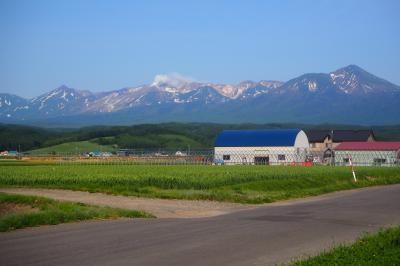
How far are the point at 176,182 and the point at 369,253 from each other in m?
19.1

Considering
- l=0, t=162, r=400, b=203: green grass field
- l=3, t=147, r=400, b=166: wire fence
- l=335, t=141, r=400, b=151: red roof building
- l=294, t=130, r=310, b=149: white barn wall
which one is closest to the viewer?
→ l=0, t=162, r=400, b=203: green grass field

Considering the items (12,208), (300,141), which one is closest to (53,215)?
(12,208)

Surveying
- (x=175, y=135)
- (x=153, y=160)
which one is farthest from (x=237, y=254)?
(x=175, y=135)

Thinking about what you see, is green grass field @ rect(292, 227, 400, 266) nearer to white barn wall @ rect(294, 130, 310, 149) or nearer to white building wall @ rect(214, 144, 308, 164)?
white building wall @ rect(214, 144, 308, 164)

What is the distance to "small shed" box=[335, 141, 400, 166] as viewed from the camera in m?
60.8

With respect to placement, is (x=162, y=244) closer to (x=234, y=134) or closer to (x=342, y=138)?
(x=234, y=134)

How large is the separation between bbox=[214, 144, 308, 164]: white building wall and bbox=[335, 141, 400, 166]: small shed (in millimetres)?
Answer: 4401

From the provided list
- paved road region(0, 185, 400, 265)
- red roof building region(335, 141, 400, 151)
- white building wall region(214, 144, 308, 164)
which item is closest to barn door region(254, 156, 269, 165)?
white building wall region(214, 144, 308, 164)

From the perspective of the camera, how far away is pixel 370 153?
6278 centimetres

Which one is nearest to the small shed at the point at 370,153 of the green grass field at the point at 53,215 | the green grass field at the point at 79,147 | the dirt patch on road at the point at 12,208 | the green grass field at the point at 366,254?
the dirt patch on road at the point at 12,208

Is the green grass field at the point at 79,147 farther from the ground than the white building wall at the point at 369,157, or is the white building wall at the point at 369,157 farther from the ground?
the green grass field at the point at 79,147

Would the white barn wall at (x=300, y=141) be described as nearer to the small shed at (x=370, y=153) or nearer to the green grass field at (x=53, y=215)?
the small shed at (x=370, y=153)

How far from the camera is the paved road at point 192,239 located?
9031 mm

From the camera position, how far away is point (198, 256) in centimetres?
919
